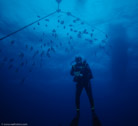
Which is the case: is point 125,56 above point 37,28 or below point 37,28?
below

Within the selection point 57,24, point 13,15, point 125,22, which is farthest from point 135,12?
point 13,15

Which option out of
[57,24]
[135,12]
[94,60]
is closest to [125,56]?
[94,60]

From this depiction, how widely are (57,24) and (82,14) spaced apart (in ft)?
20.8

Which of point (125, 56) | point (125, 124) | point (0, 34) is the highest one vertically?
point (0, 34)

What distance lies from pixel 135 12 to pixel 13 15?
20.8m

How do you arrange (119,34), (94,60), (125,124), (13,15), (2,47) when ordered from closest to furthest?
(125,124) < (13,15) < (119,34) < (2,47) < (94,60)

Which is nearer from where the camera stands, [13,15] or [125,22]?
[13,15]

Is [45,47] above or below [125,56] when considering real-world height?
above

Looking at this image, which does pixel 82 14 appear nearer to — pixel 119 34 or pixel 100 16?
pixel 100 16

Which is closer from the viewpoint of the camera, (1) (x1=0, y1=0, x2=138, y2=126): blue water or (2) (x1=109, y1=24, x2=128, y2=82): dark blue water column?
(1) (x1=0, y1=0, x2=138, y2=126): blue water

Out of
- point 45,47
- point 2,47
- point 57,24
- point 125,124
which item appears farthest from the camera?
point 45,47

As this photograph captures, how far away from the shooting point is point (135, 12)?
21297 mm

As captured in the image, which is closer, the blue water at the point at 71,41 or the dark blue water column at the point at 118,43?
the blue water at the point at 71,41

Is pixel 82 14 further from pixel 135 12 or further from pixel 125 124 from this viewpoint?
pixel 125 124
